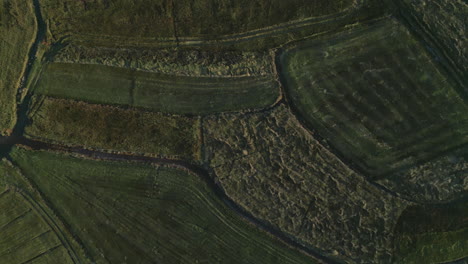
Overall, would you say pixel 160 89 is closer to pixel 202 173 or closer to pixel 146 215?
pixel 202 173

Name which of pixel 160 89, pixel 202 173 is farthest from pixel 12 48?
pixel 202 173

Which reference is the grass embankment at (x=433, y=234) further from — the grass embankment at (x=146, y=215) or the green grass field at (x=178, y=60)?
the green grass field at (x=178, y=60)

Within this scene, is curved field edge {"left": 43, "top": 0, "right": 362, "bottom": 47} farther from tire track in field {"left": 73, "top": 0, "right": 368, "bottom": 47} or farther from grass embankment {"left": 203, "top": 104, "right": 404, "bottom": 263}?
grass embankment {"left": 203, "top": 104, "right": 404, "bottom": 263}

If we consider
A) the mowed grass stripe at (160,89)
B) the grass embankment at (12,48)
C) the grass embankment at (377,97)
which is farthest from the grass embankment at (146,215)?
the grass embankment at (377,97)

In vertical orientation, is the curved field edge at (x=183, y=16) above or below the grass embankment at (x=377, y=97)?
above

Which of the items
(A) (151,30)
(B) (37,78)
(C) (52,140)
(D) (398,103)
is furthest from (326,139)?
(B) (37,78)

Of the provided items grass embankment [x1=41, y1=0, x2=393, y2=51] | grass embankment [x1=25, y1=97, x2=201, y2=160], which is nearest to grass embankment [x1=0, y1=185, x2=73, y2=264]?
grass embankment [x1=25, y1=97, x2=201, y2=160]
